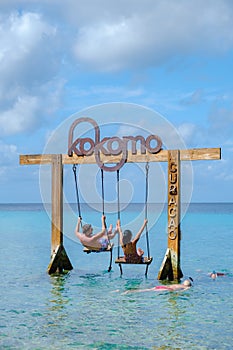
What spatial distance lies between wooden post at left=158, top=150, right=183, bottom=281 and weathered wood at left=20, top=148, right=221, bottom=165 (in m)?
0.21

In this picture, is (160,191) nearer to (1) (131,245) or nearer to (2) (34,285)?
(1) (131,245)

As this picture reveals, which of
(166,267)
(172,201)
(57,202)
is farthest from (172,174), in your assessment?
(57,202)

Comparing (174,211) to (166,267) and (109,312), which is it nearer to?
(166,267)

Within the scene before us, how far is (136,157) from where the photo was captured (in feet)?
45.0

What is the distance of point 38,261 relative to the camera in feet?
69.7

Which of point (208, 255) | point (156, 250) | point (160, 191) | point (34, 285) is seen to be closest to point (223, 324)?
point (160, 191)

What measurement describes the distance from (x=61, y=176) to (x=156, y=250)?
15.0 metres

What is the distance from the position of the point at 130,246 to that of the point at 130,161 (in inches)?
79.8

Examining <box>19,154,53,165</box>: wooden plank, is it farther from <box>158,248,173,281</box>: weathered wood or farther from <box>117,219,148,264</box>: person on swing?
<box>158,248,173,281</box>: weathered wood

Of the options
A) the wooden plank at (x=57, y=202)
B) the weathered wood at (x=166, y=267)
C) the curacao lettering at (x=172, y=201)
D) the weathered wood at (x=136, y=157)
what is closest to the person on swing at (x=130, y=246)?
the weathered wood at (x=166, y=267)

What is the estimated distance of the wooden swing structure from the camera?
13430 millimetres

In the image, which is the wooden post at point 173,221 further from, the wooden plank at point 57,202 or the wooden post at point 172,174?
the wooden plank at point 57,202

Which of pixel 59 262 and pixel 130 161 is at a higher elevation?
pixel 130 161

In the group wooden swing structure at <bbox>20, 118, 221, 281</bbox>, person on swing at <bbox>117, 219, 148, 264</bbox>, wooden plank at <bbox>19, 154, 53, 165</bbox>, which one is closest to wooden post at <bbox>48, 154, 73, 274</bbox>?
wooden swing structure at <bbox>20, 118, 221, 281</bbox>
